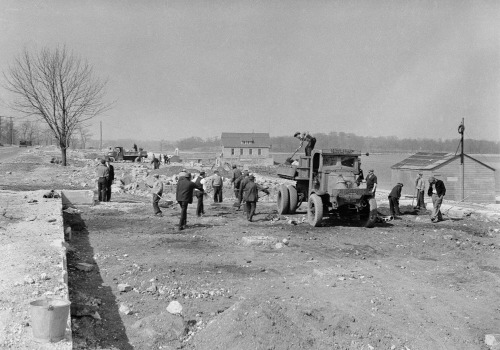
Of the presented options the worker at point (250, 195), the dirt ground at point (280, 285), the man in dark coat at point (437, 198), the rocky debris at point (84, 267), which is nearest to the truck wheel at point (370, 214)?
the dirt ground at point (280, 285)

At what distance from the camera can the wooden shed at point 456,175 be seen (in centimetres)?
3070

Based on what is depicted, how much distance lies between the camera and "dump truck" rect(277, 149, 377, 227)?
13148 millimetres

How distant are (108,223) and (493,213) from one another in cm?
1240

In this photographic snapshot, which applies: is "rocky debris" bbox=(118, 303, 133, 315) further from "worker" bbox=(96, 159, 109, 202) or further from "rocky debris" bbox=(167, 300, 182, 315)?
"worker" bbox=(96, 159, 109, 202)

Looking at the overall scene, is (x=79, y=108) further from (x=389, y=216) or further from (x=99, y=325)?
(x=99, y=325)

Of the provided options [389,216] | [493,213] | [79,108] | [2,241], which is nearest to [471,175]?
[493,213]

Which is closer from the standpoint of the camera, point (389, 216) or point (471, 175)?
point (389, 216)

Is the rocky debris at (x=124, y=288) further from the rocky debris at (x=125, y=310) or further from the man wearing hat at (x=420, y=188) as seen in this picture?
the man wearing hat at (x=420, y=188)

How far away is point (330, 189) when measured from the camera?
1371 cm

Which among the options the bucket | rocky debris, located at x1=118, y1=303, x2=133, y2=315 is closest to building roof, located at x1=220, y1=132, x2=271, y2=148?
rocky debris, located at x1=118, y1=303, x2=133, y2=315

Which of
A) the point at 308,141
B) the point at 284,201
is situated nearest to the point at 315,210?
the point at 284,201

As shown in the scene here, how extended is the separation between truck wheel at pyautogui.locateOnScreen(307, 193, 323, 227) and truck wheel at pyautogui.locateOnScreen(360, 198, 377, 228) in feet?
4.38

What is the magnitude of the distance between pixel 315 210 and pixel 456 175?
20951mm

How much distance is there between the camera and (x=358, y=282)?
8062 mm
